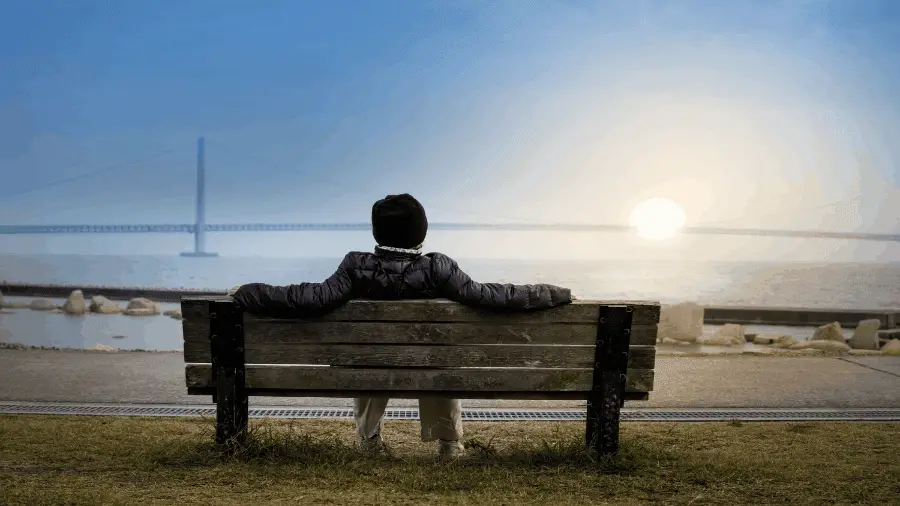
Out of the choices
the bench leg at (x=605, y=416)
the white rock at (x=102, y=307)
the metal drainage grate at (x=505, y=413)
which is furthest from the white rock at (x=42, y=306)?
the bench leg at (x=605, y=416)

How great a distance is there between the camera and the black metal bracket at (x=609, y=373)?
2463 millimetres

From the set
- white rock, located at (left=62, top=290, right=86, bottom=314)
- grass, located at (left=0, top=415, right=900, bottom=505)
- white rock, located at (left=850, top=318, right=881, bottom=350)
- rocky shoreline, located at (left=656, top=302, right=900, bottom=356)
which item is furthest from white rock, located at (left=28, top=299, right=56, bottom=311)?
white rock, located at (left=850, top=318, right=881, bottom=350)

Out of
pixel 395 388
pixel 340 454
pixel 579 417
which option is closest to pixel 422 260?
pixel 395 388

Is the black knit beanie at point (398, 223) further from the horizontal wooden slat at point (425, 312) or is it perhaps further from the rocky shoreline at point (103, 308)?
the rocky shoreline at point (103, 308)

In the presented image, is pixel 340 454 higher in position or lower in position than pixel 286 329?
lower

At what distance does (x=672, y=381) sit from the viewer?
173 inches

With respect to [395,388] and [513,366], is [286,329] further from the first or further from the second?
[513,366]

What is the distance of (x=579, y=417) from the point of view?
3475mm

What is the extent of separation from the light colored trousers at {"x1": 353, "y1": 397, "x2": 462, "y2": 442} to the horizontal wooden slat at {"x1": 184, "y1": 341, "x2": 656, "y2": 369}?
20 cm

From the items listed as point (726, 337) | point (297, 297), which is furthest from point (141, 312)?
point (297, 297)

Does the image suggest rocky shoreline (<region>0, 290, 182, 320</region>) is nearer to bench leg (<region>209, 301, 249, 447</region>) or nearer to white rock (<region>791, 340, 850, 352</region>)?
white rock (<region>791, 340, 850, 352</region>)

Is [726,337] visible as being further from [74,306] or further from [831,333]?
[74,306]

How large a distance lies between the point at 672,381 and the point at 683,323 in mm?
3771

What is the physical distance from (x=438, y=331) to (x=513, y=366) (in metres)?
0.25
